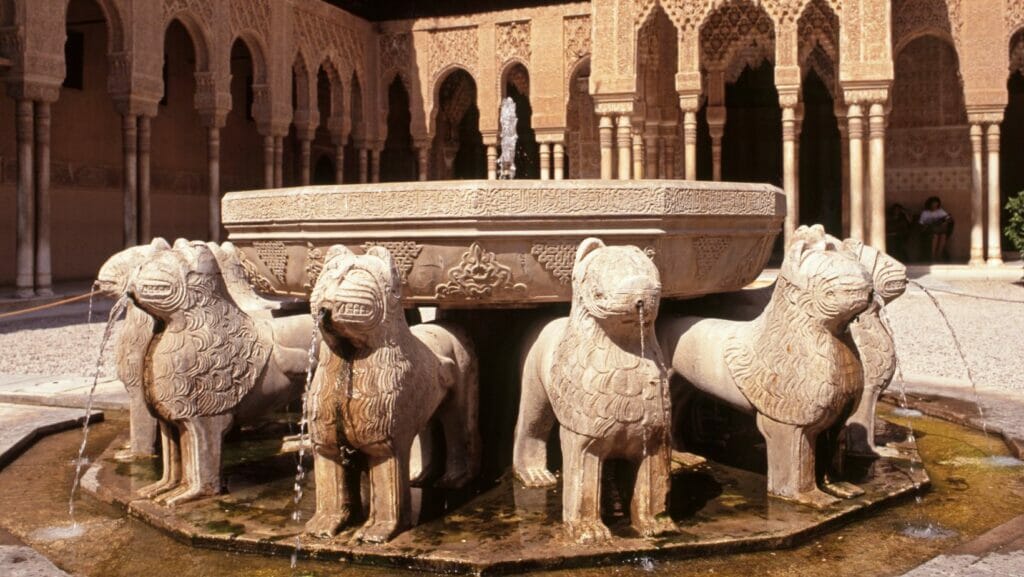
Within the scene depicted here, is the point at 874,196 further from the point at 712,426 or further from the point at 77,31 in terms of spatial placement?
the point at 77,31

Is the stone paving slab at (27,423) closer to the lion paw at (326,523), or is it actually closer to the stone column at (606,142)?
the lion paw at (326,523)

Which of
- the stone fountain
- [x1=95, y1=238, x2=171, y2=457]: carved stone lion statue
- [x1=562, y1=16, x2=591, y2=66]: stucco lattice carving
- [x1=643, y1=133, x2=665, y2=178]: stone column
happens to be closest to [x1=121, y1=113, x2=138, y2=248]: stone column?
[x1=562, y1=16, x2=591, y2=66]: stucco lattice carving

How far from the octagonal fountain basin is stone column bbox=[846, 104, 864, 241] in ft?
38.8

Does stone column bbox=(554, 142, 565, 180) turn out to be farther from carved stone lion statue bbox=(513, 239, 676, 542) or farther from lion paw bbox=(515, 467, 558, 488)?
carved stone lion statue bbox=(513, 239, 676, 542)

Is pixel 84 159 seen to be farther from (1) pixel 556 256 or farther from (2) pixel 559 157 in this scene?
(1) pixel 556 256

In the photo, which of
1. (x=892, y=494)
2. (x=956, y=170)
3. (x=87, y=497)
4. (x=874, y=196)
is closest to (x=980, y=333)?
(x=874, y=196)

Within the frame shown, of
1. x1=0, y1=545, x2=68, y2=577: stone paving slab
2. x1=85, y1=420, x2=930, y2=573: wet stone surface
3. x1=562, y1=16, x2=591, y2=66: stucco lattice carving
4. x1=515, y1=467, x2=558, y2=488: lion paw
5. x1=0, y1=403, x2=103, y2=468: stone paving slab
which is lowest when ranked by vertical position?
x1=0, y1=545, x2=68, y2=577: stone paving slab

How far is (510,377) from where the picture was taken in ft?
15.1

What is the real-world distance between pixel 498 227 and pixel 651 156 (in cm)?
1585

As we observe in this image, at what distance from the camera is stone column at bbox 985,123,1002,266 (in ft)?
52.6

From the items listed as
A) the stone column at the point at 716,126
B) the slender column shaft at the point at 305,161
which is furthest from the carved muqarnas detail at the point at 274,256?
the stone column at the point at 716,126

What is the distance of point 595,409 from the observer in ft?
10.4

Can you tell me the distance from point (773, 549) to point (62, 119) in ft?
54.7

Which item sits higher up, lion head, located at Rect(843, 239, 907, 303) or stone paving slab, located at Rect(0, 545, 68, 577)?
lion head, located at Rect(843, 239, 907, 303)
